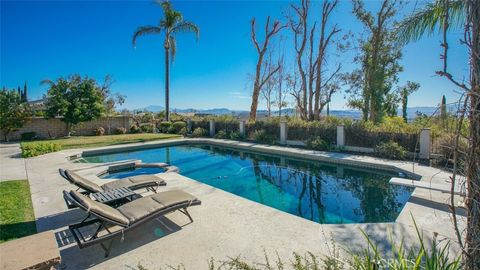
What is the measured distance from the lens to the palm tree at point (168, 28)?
21.6m

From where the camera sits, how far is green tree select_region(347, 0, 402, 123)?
656 inches

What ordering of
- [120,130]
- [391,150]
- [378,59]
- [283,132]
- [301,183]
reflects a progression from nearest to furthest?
1. [301,183]
2. [391,150]
3. [283,132]
4. [378,59]
5. [120,130]

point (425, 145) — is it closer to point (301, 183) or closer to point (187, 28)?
point (301, 183)

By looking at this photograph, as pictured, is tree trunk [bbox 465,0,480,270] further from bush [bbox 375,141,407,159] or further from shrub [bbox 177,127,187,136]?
shrub [bbox 177,127,187,136]

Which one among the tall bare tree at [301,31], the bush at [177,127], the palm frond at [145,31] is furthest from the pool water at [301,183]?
the palm frond at [145,31]

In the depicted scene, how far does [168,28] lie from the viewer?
2180 cm

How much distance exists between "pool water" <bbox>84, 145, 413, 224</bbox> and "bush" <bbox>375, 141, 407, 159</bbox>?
193 centimetres

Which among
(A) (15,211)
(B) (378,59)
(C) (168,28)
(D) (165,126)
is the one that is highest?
(C) (168,28)

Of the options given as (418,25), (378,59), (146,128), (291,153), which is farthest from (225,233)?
(146,128)

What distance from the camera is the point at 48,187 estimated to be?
22.3ft

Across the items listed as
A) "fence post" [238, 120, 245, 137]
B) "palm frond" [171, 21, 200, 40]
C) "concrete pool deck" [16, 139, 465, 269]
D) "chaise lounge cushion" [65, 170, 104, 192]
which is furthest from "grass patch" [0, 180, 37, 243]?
"palm frond" [171, 21, 200, 40]

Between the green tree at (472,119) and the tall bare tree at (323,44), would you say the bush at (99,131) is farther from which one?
the green tree at (472,119)

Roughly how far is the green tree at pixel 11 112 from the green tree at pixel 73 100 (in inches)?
59.5

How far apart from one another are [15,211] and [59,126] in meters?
17.9
